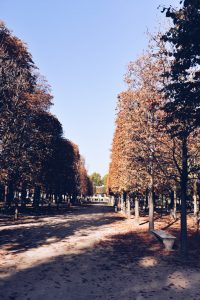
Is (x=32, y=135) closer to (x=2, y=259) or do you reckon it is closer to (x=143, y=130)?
(x=143, y=130)

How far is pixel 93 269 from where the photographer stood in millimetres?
12359

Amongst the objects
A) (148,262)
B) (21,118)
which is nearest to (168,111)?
(148,262)

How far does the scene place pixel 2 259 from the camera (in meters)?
13.4

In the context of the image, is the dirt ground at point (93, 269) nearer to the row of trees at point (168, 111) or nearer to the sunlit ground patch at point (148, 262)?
the sunlit ground patch at point (148, 262)

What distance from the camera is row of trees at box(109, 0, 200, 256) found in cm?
1194

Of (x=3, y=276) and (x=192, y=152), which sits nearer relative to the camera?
(x=3, y=276)

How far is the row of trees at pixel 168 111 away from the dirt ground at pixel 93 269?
2400 mm

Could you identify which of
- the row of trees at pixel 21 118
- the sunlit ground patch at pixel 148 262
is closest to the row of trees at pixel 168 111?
the sunlit ground patch at pixel 148 262

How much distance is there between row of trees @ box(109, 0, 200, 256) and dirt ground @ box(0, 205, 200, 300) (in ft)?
7.87

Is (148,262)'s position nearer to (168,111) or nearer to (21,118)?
(168,111)

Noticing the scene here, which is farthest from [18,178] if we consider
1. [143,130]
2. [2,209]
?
[143,130]

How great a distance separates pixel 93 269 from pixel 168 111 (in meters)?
7.05

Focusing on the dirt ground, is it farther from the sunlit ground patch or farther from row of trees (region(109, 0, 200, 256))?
row of trees (region(109, 0, 200, 256))

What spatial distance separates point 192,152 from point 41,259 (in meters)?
9.42
